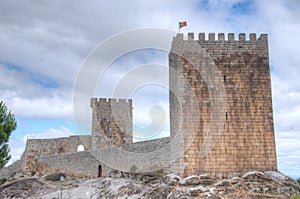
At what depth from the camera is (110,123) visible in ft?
89.4

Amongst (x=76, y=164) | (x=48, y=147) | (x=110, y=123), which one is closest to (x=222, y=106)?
(x=76, y=164)

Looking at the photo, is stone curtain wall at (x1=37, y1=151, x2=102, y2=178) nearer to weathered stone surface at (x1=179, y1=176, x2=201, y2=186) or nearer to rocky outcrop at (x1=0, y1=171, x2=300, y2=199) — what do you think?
rocky outcrop at (x1=0, y1=171, x2=300, y2=199)

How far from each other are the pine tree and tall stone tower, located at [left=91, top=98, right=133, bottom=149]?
934cm

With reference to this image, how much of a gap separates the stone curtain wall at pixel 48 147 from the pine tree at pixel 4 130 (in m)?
10.3

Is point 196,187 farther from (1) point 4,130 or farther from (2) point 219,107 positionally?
(1) point 4,130

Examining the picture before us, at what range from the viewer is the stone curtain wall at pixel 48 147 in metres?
28.3

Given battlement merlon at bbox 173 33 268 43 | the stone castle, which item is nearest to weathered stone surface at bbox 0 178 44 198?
the stone castle

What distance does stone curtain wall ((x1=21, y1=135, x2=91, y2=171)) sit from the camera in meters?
28.3

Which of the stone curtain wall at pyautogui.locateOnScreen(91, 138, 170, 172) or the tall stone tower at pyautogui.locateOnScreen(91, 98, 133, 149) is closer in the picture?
the stone curtain wall at pyautogui.locateOnScreen(91, 138, 170, 172)

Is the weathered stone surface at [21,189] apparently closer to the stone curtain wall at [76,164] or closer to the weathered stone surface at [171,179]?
the stone curtain wall at [76,164]

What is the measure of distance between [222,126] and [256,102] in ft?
5.67

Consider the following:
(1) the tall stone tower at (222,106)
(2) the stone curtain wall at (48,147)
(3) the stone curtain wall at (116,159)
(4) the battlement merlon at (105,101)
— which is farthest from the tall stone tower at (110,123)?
(1) the tall stone tower at (222,106)

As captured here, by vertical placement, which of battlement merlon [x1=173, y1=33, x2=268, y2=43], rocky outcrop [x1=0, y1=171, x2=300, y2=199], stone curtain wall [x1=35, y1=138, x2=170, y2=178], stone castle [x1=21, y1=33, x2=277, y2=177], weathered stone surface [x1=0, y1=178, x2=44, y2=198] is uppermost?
battlement merlon [x1=173, y1=33, x2=268, y2=43]

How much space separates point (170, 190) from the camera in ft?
39.8
